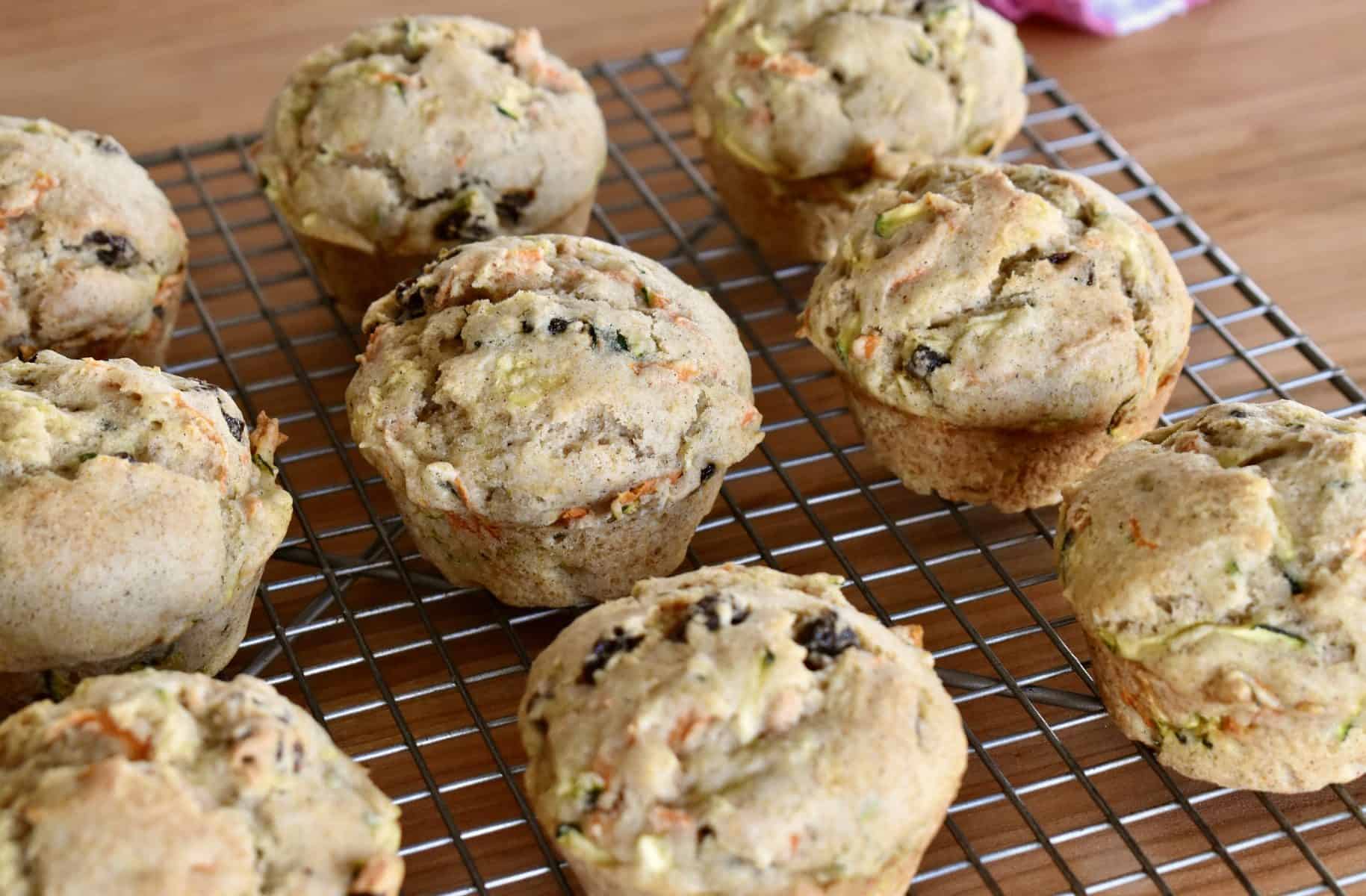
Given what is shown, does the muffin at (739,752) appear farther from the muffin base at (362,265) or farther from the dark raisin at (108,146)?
the dark raisin at (108,146)

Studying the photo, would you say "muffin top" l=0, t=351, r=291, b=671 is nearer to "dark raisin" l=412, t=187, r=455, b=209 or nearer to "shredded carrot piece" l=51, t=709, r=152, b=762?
"shredded carrot piece" l=51, t=709, r=152, b=762

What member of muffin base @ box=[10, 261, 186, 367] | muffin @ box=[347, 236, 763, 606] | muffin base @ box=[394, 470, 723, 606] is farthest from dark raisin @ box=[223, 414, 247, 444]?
muffin base @ box=[10, 261, 186, 367]

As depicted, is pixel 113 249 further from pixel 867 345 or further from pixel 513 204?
pixel 867 345

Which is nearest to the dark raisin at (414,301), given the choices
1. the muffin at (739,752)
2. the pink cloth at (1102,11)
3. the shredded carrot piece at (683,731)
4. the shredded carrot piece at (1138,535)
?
the muffin at (739,752)

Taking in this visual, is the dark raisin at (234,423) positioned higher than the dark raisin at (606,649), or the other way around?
the dark raisin at (606,649)

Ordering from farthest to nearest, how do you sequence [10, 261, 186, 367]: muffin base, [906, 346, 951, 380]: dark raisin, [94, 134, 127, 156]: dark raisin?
[94, 134, 127, 156]: dark raisin
[10, 261, 186, 367]: muffin base
[906, 346, 951, 380]: dark raisin

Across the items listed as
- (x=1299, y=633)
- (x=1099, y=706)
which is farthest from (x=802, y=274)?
(x=1299, y=633)

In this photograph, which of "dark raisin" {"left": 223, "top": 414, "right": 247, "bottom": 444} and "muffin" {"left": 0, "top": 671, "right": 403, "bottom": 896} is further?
"dark raisin" {"left": 223, "top": 414, "right": 247, "bottom": 444}

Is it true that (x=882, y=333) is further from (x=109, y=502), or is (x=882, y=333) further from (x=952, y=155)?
(x=109, y=502)
